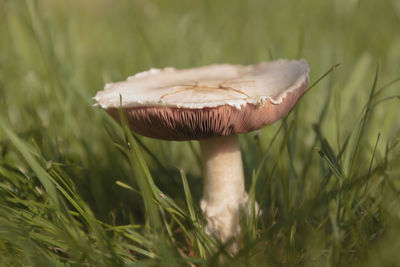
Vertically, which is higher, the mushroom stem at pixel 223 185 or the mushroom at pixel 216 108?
the mushroom at pixel 216 108

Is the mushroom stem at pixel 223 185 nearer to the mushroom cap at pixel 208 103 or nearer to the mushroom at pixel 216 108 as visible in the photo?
the mushroom at pixel 216 108

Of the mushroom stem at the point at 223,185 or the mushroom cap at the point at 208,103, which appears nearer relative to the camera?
the mushroom cap at the point at 208,103

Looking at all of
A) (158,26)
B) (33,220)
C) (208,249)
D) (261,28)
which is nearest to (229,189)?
(208,249)

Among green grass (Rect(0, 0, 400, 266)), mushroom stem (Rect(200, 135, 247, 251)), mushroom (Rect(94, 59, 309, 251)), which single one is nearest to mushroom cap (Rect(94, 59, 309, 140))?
mushroom (Rect(94, 59, 309, 251))

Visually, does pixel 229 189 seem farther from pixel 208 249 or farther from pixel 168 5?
pixel 168 5

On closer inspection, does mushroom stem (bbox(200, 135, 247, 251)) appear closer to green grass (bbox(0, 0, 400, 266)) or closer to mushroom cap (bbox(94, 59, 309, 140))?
green grass (bbox(0, 0, 400, 266))

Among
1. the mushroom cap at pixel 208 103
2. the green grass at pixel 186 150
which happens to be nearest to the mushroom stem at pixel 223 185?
the green grass at pixel 186 150

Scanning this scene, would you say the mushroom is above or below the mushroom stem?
above

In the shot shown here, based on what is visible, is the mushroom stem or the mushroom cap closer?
the mushroom cap
